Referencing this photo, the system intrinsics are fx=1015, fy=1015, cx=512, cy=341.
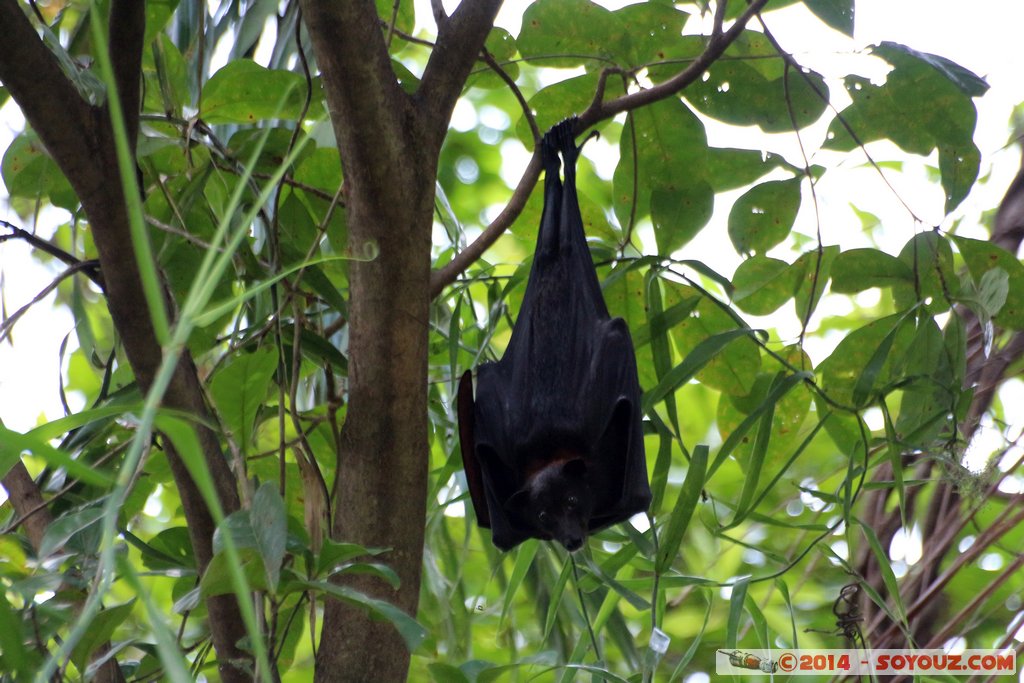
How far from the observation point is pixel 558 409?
8.30 feet

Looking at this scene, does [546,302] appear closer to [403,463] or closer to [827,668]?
[403,463]

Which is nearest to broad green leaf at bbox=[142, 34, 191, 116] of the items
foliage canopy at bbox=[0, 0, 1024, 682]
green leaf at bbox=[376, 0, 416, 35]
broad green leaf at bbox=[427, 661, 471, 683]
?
foliage canopy at bbox=[0, 0, 1024, 682]

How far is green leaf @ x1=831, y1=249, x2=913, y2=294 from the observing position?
2.28 m

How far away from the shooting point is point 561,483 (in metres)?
2.38

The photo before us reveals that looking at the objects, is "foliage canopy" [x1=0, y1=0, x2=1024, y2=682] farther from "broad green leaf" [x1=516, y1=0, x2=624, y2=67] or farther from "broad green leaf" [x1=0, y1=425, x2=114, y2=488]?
"broad green leaf" [x1=0, y1=425, x2=114, y2=488]

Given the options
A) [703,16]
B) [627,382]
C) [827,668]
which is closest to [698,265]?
[627,382]

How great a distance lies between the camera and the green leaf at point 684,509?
76.0 inches

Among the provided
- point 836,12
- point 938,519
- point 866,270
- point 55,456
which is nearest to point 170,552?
point 55,456

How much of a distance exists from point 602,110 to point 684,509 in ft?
2.63

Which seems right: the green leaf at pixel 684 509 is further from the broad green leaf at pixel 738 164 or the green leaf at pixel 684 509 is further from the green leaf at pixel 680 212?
the broad green leaf at pixel 738 164

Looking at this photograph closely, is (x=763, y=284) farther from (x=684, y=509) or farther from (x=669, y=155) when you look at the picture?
(x=684, y=509)

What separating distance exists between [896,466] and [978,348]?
123 cm

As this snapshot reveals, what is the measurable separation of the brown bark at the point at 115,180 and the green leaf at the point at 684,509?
0.79m

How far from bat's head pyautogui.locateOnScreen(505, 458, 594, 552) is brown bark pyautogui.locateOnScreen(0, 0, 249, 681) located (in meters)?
0.73
